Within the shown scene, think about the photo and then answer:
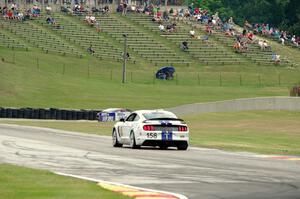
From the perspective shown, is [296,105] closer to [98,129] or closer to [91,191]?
[98,129]

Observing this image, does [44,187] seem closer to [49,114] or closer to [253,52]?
[49,114]

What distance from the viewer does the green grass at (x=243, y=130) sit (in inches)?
1416

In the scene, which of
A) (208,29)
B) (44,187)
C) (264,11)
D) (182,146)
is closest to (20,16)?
(208,29)

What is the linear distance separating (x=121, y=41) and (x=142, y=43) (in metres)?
2.01

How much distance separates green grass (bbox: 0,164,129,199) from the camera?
1585 centimetres

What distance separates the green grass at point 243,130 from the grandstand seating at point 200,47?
123 feet

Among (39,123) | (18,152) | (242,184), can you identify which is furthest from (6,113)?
(242,184)

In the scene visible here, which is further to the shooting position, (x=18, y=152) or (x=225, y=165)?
(x=18, y=152)

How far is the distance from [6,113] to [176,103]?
15011 mm

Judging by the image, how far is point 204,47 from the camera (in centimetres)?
10106

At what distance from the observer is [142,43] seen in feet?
328

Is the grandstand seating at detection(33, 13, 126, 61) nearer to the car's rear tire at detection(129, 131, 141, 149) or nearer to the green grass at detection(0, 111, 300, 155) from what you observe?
the green grass at detection(0, 111, 300, 155)

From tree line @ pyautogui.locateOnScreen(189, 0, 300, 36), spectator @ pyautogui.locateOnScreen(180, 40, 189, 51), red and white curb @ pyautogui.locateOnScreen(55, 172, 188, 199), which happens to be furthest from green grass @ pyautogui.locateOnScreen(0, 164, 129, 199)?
tree line @ pyautogui.locateOnScreen(189, 0, 300, 36)

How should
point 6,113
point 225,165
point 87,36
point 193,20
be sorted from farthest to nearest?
point 193,20
point 87,36
point 6,113
point 225,165
